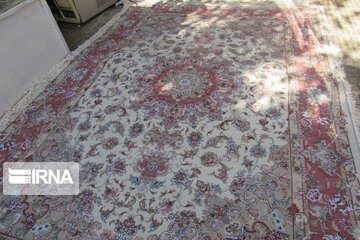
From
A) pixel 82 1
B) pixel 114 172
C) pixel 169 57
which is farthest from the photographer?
pixel 82 1

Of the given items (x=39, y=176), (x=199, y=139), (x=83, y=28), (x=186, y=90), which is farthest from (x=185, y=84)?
(x=83, y=28)

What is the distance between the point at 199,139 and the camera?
5.84 feet

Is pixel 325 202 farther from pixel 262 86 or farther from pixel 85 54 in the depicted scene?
pixel 85 54

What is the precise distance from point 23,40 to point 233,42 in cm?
191

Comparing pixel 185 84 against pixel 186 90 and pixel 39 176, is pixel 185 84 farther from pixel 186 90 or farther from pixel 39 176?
pixel 39 176

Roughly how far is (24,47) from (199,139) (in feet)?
5.60

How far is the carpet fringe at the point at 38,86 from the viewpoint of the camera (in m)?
2.06

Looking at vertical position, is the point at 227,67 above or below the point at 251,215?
above

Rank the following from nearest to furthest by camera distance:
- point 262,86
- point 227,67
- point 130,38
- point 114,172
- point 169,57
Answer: point 114,172 → point 262,86 → point 227,67 → point 169,57 → point 130,38

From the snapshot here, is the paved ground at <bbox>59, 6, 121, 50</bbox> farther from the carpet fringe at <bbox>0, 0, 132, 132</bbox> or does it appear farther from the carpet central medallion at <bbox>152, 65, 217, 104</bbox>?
the carpet central medallion at <bbox>152, 65, 217, 104</bbox>

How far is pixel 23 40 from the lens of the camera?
217cm

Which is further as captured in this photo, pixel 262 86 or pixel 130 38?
pixel 130 38

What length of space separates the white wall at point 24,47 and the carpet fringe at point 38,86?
0.03 meters

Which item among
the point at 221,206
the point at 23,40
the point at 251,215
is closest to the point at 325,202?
the point at 251,215
